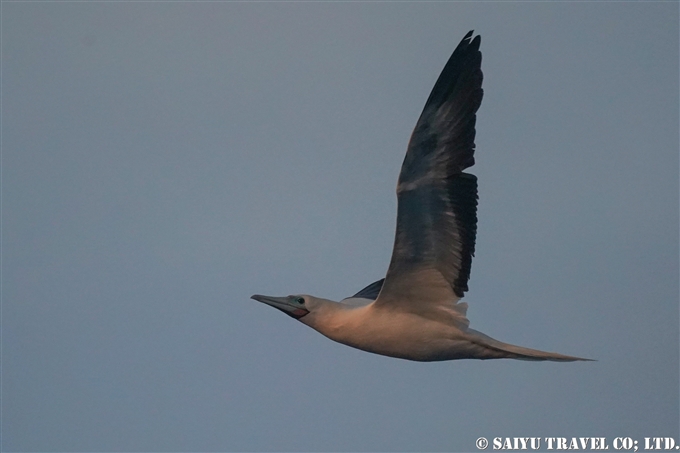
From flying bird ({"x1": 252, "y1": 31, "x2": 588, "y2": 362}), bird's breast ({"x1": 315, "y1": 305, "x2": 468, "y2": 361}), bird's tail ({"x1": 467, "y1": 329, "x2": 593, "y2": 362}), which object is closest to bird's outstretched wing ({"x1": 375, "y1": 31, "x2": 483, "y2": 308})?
flying bird ({"x1": 252, "y1": 31, "x2": 588, "y2": 362})

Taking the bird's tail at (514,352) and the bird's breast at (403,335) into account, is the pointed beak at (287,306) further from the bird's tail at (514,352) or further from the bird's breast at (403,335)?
the bird's tail at (514,352)

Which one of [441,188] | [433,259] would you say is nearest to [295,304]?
[433,259]

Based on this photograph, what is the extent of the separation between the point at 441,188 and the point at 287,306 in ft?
8.86

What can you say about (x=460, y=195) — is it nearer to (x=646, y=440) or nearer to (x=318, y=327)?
(x=318, y=327)

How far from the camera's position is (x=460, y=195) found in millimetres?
13938

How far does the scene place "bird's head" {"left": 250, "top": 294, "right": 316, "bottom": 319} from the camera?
1495cm

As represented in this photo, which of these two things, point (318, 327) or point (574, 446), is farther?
point (574, 446)

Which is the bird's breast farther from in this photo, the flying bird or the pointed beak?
the pointed beak

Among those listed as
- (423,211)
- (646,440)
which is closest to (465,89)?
(423,211)

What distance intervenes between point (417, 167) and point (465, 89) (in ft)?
3.83

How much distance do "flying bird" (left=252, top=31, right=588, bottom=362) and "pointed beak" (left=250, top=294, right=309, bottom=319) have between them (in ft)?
0.04

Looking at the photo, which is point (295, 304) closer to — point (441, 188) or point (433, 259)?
point (433, 259)

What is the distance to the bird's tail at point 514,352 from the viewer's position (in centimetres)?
1426

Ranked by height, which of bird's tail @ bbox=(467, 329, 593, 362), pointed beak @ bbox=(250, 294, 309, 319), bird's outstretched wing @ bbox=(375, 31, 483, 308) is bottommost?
bird's tail @ bbox=(467, 329, 593, 362)
